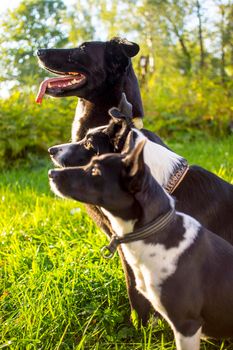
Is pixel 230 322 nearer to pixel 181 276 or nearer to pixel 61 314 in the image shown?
pixel 181 276

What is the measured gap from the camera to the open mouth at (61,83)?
147 inches

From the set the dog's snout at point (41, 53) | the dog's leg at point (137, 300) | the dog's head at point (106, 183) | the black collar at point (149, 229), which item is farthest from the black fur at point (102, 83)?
the black collar at point (149, 229)

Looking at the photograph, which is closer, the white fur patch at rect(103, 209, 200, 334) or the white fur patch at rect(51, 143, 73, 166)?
the white fur patch at rect(103, 209, 200, 334)

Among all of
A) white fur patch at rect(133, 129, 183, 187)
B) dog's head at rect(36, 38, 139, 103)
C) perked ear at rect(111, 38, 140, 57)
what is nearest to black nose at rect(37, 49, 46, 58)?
dog's head at rect(36, 38, 139, 103)

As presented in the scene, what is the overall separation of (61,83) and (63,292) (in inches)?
58.3

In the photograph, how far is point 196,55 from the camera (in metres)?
25.0

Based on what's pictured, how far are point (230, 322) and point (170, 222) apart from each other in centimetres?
70

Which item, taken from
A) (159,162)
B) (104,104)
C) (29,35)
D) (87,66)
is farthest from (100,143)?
(29,35)

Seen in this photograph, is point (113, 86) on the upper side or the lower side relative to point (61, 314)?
upper

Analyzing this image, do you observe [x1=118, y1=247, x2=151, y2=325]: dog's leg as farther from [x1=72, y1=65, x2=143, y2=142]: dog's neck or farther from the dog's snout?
the dog's snout

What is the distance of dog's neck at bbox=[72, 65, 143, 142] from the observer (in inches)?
144

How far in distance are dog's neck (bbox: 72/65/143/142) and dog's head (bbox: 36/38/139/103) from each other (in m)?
0.04

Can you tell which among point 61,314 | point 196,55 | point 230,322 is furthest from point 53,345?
point 196,55

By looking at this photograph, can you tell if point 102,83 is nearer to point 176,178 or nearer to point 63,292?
point 176,178
